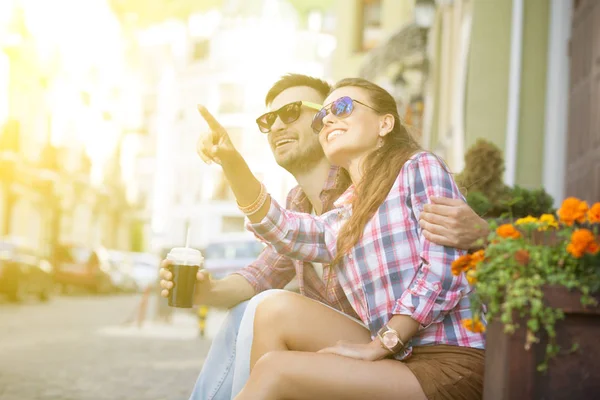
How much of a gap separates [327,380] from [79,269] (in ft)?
90.5

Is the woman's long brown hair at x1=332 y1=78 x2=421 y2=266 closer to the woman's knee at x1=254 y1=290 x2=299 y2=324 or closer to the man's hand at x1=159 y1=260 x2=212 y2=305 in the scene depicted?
the woman's knee at x1=254 y1=290 x2=299 y2=324

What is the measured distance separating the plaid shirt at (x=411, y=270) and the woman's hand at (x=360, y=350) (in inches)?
3.6

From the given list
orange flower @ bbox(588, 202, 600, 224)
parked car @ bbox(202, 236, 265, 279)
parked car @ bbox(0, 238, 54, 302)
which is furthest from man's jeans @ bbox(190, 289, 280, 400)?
parked car @ bbox(202, 236, 265, 279)

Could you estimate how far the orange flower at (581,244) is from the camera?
76.5 inches

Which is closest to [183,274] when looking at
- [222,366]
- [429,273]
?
[222,366]

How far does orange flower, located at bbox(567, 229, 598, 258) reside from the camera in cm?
194

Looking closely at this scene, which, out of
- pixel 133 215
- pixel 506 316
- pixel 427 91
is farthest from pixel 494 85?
pixel 133 215

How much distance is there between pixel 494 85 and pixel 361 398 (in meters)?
7.86

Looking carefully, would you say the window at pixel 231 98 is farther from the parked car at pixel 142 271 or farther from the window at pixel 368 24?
the window at pixel 368 24

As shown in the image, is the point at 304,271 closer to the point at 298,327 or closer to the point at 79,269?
the point at 298,327

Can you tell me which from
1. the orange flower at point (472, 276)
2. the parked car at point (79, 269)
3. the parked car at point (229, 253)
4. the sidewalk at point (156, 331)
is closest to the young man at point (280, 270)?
the orange flower at point (472, 276)

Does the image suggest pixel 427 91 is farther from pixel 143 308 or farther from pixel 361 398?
pixel 361 398

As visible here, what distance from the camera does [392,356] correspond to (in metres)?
2.57

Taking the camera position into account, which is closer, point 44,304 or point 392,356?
point 392,356
